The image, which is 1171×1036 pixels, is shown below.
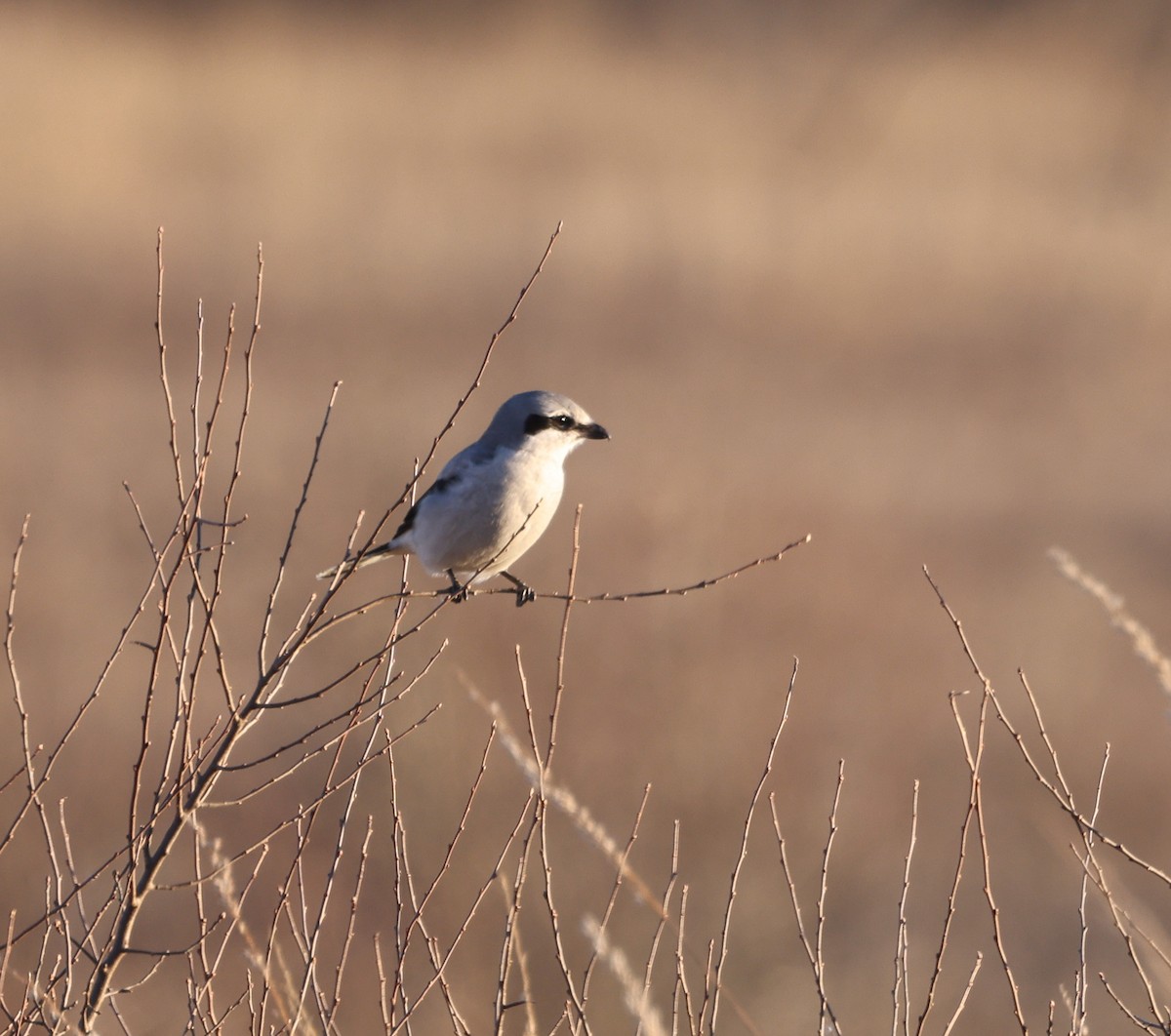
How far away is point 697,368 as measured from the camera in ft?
61.9

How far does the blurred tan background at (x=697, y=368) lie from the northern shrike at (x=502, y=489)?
3.51 metres

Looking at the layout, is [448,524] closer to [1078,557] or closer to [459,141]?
[1078,557]

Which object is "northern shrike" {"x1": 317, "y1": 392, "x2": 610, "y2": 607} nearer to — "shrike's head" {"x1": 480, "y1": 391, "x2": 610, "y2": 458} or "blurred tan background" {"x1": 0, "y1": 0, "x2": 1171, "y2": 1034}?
"shrike's head" {"x1": 480, "y1": 391, "x2": 610, "y2": 458}

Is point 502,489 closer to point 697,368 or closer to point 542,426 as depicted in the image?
point 542,426

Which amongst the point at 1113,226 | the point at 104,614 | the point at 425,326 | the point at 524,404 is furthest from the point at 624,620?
the point at 1113,226

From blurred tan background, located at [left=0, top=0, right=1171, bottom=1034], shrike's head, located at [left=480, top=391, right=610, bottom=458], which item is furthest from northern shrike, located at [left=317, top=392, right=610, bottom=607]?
blurred tan background, located at [left=0, top=0, right=1171, bottom=1034]

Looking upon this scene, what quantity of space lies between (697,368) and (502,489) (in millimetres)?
14551

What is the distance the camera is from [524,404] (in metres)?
4.63

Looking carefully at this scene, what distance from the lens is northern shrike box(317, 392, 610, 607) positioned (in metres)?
4.49

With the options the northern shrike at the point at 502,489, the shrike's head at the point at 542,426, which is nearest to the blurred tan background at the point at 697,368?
the northern shrike at the point at 502,489

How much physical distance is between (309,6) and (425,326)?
8327 mm

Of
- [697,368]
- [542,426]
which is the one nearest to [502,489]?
[542,426]

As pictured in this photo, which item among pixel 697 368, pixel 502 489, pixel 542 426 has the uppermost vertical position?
pixel 542 426

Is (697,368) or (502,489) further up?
(502,489)
